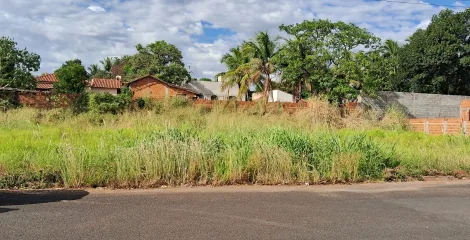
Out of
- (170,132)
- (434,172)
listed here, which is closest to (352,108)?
(434,172)

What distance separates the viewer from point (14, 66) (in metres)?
28.9

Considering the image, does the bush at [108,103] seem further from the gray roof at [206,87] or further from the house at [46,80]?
the gray roof at [206,87]

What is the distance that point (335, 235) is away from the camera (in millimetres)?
4832

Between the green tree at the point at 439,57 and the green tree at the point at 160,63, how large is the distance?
23869 mm

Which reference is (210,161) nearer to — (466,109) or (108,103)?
(108,103)

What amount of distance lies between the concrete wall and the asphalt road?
1934 centimetres

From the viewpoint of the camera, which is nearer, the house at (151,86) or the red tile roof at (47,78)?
the house at (151,86)

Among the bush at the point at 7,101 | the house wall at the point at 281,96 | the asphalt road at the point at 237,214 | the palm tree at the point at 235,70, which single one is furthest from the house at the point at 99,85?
the asphalt road at the point at 237,214

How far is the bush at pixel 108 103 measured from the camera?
19953 mm

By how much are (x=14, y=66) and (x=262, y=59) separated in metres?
18.4

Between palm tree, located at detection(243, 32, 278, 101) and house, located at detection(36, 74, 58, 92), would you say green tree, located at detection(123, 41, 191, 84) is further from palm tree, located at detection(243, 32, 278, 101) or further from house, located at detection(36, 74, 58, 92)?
palm tree, located at detection(243, 32, 278, 101)

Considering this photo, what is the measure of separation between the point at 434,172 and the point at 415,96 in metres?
19.0

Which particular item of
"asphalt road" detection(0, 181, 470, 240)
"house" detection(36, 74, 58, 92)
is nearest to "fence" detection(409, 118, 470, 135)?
"asphalt road" detection(0, 181, 470, 240)

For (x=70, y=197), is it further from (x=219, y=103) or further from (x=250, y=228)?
(x=219, y=103)
